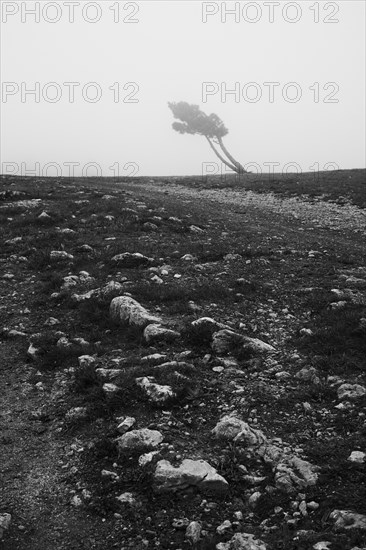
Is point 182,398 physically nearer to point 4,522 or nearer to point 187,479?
point 187,479

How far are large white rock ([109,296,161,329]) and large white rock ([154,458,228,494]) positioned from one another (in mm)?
4166

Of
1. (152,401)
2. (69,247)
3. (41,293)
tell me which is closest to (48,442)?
(152,401)

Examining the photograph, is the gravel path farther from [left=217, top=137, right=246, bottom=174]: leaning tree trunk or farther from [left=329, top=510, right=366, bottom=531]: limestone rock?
[left=217, top=137, right=246, bottom=174]: leaning tree trunk

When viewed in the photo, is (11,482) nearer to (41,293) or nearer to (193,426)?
(193,426)

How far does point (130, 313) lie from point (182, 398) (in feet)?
10.2

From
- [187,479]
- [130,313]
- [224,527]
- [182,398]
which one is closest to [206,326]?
[130,313]

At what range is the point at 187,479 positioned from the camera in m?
6.00

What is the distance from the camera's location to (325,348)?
881cm

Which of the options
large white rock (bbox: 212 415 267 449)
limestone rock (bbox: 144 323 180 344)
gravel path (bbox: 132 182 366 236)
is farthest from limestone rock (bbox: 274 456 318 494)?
gravel path (bbox: 132 182 366 236)

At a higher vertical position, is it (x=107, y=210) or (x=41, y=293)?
(x=107, y=210)

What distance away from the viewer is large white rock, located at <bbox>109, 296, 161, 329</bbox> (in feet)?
33.1

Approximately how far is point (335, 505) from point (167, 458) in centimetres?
214

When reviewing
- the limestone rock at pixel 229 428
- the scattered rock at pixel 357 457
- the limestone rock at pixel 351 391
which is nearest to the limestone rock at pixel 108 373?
the limestone rock at pixel 229 428

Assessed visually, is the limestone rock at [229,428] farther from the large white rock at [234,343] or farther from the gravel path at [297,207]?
the gravel path at [297,207]
